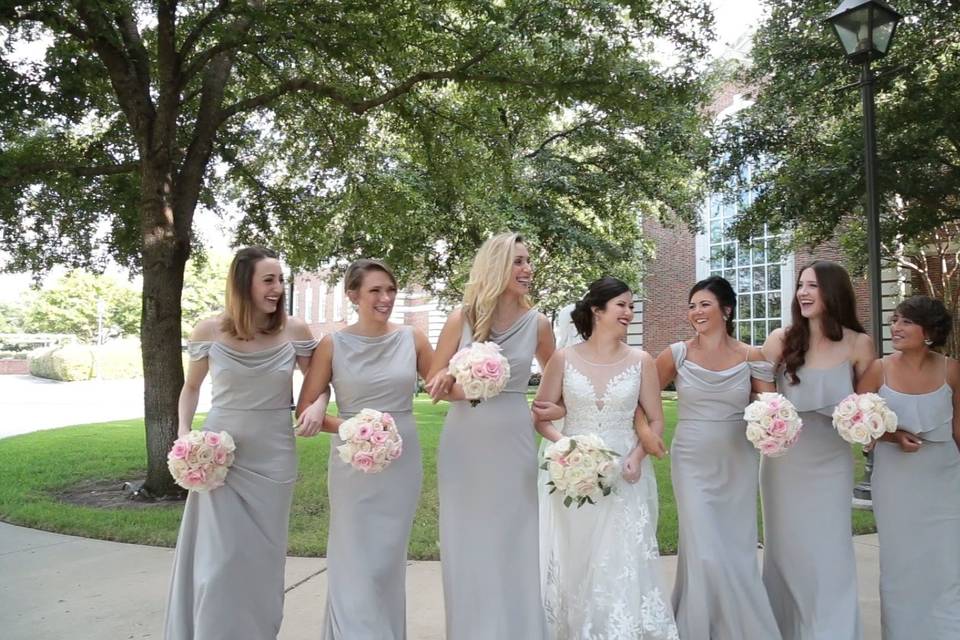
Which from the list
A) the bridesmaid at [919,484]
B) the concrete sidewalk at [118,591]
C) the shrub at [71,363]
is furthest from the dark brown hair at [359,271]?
the shrub at [71,363]

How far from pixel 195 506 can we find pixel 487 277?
2228mm

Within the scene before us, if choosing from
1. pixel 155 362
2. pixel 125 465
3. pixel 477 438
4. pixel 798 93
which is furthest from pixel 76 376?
pixel 477 438

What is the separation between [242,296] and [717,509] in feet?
10.6

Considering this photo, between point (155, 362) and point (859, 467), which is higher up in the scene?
point (155, 362)

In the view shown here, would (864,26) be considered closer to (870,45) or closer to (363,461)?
(870,45)

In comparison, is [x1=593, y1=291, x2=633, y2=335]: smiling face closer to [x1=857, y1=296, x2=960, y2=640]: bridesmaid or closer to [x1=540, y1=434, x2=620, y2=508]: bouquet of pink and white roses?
[x1=540, y1=434, x2=620, y2=508]: bouquet of pink and white roses

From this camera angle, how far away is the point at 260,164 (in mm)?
13688

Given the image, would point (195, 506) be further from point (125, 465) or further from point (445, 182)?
point (125, 465)

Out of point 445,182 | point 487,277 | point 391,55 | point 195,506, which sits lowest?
point 195,506

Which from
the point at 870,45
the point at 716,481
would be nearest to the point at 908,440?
the point at 716,481

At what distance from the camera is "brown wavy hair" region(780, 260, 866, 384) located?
4816 millimetres

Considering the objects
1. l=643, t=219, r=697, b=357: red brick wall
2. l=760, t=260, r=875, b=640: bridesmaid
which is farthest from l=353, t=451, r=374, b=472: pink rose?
l=643, t=219, r=697, b=357: red brick wall

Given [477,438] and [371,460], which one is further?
[477,438]

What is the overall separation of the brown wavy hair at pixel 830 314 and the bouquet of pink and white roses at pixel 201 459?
3526 mm
